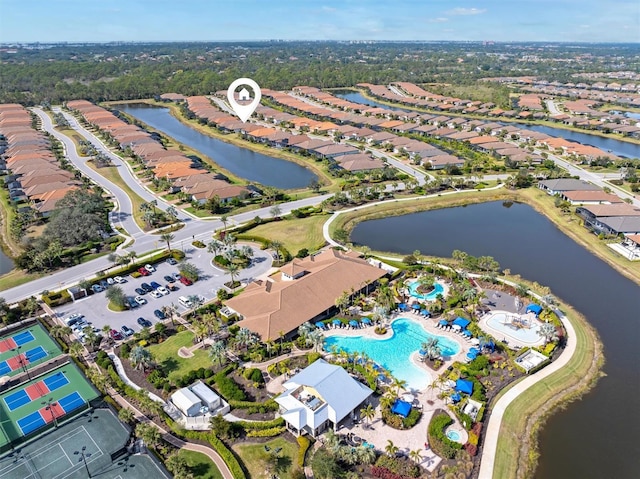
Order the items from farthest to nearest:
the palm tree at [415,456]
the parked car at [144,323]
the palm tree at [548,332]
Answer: the parked car at [144,323]
the palm tree at [548,332]
the palm tree at [415,456]

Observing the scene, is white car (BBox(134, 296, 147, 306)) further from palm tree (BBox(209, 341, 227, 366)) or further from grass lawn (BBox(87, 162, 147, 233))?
grass lawn (BBox(87, 162, 147, 233))

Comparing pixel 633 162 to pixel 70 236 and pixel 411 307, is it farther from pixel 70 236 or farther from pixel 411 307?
pixel 70 236

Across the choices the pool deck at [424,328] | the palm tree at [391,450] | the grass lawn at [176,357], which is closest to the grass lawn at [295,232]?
the pool deck at [424,328]

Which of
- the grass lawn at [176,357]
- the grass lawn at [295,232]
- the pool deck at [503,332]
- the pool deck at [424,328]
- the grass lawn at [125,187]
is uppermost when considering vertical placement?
the grass lawn at [125,187]

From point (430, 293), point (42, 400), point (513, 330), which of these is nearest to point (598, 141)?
point (430, 293)

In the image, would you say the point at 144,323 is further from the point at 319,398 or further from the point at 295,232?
the point at 295,232

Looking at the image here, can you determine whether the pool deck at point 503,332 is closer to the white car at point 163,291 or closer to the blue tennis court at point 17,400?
the white car at point 163,291
